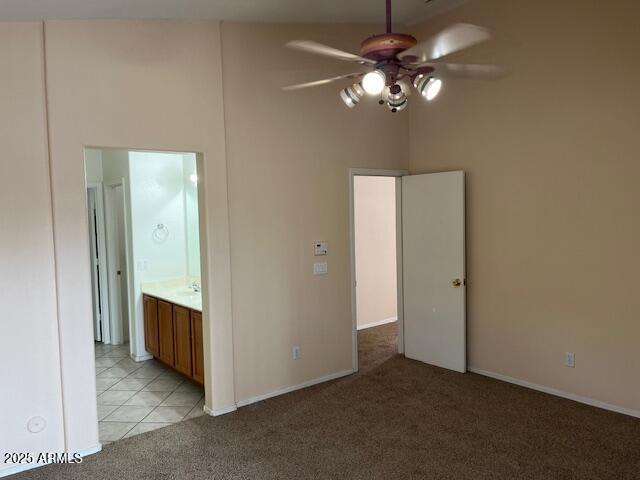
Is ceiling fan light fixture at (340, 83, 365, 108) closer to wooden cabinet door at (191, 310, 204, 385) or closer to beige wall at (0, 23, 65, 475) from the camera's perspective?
beige wall at (0, 23, 65, 475)

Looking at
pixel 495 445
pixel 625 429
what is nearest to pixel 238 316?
pixel 495 445

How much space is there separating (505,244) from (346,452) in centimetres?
234

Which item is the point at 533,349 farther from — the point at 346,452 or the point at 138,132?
the point at 138,132

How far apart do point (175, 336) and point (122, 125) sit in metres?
2.13

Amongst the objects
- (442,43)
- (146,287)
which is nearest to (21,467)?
(146,287)

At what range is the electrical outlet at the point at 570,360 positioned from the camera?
3.91 m

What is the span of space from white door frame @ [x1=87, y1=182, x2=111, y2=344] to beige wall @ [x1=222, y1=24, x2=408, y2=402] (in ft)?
8.85

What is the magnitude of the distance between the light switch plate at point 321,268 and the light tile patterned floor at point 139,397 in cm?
148

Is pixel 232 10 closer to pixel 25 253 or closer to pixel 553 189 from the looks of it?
pixel 25 253

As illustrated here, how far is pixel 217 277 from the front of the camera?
3729 mm

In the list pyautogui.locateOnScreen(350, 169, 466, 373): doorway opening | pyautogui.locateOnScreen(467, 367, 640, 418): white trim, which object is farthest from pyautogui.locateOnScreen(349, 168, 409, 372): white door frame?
pyautogui.locateOnScreen(467, 367, 640, 418): white trim

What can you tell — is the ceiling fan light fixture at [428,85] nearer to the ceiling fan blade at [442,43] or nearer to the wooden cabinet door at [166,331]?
the ceiling fan blade at [442,43]

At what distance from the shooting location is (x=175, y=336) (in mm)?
4551

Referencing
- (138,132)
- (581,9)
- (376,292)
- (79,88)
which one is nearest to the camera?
(79,88)
